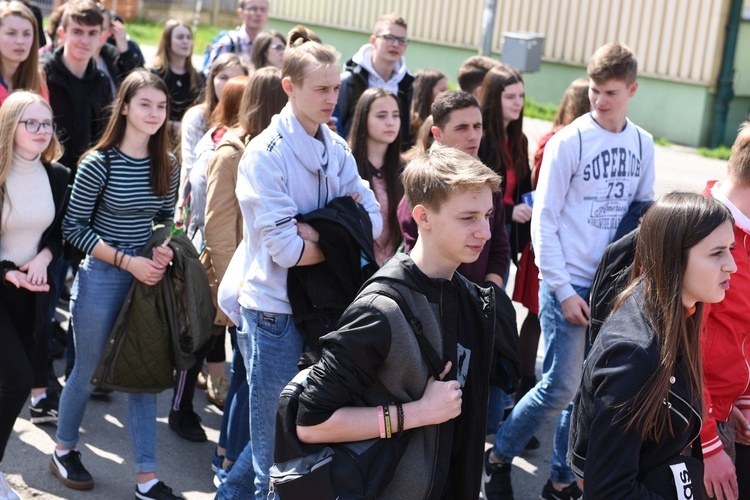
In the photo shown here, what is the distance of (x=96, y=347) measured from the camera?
471 centimetres

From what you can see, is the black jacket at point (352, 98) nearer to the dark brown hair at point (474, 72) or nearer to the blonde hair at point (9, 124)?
the dark brown hair at point (474, 72)

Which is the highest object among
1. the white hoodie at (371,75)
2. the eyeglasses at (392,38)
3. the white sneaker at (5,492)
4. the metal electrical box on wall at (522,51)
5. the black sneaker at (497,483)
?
the metal electrical box on wall at (522,51)

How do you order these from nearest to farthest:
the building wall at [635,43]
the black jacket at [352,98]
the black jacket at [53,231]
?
the black jacket at [53,231] → the black jacket at [352,98] → the building wall at [635,43]

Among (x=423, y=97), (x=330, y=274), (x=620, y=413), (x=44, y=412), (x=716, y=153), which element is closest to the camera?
(x=620, y=413)

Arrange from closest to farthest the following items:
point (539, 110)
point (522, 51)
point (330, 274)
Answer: point (330, 274) → point (522, 51) → point (539, 110)

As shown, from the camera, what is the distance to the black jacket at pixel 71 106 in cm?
645

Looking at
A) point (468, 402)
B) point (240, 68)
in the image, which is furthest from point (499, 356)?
point (240, 68)

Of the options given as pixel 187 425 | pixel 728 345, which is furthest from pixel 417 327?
pixel 187 425

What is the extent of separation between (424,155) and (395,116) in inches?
88.4

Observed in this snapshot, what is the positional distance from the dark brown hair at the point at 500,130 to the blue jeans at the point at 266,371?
2361 millimetres

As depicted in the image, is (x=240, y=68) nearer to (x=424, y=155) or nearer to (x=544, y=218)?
(x=544, y=218)

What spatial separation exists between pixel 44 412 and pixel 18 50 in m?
2.25

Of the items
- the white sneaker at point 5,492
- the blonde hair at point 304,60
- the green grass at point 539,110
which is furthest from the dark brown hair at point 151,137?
the green grass at point 539,110

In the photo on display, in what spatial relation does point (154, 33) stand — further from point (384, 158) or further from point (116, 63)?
point (384, 158)
